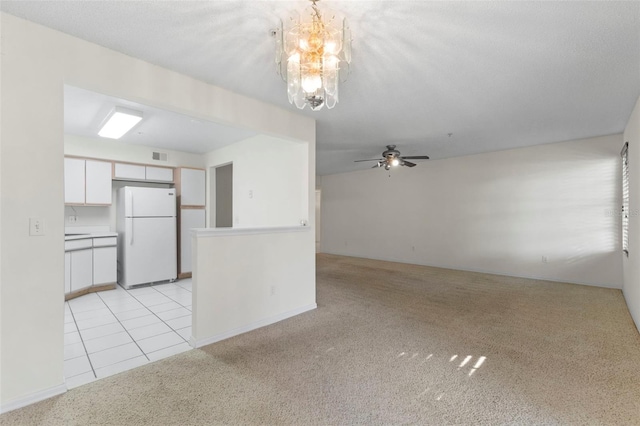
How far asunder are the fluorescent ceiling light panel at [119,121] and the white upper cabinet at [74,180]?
2.86ft

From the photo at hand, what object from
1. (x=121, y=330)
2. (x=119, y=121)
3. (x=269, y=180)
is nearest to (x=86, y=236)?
(x=119, y=121)

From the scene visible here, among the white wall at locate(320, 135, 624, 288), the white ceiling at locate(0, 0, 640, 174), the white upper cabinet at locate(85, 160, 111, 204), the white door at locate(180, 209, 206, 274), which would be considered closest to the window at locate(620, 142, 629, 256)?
the white wall at locate(320, 135, 624, 288)

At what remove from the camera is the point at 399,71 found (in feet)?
8.23

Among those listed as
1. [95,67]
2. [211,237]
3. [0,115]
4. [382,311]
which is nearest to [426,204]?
[382,311]

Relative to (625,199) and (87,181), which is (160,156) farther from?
(625,199)

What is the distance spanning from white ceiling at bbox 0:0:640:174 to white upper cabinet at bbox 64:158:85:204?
10.5ft

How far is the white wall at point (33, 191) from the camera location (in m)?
1.82

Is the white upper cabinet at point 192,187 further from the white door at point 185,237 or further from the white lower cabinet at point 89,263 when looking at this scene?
the white lower cabinet at point 89,263

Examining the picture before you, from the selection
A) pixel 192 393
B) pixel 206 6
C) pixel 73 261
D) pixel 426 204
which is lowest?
pixel 192 393

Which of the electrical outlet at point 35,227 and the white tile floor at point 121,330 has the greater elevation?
the electrical outlet at point 35,227

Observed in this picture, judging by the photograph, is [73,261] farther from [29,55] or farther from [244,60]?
[244,60]

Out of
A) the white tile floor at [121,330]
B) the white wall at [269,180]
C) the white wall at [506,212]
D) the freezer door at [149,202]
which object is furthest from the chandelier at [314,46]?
the white wall at [506,212]

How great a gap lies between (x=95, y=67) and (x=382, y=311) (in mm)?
3643

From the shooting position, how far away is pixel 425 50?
218cm
